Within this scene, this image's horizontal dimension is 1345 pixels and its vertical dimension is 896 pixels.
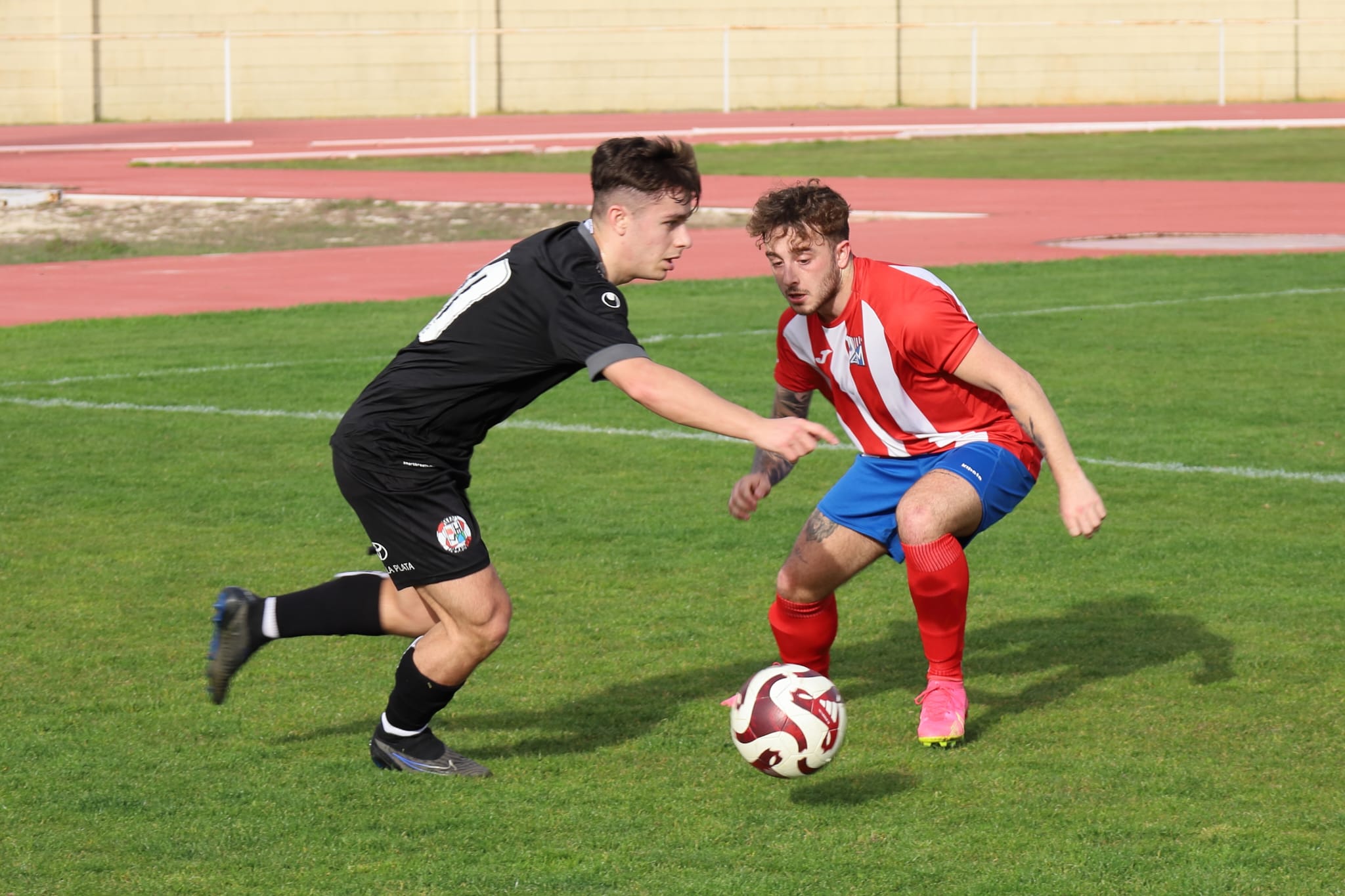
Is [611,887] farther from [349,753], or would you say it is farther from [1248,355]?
[1248,355]

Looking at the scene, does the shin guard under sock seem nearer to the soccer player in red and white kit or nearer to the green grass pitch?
the green grass pitch

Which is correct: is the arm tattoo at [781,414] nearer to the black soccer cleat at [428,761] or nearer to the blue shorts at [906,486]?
the blue shorts at [906,486]

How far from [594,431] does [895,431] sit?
4793 mm

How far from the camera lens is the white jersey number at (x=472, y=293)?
4551mm

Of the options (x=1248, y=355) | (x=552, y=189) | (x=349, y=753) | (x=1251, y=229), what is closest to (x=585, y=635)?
(x=349, y=753)

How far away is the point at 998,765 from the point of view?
4.88 m

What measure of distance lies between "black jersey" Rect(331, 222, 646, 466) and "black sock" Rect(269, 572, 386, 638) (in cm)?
50

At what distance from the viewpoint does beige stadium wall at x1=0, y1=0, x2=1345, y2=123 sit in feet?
144

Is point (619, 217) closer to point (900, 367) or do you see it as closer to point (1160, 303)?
point (900, 367)

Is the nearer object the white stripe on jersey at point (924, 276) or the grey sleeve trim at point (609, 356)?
the grey sleeve trim at point (609, 356)

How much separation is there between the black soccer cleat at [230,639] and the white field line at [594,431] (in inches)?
157

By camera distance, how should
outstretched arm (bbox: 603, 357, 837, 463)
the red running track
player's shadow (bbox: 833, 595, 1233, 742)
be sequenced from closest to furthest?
1. outstretched arm (bbox: 603, 357, 837, 463)
2. player's shadow (bbox: 833, 595, 1233, 742)
3. the red running track

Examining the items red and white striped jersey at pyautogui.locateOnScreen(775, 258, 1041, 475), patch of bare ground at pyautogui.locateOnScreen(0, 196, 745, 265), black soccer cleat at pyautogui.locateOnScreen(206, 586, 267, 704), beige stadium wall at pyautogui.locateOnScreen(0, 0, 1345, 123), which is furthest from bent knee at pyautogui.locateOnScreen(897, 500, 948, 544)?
beige stadium wall at pyautogui.locateOnScreen(0, 0, 1345, 123)

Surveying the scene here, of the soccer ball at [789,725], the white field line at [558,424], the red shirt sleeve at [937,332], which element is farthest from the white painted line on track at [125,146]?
the soccer ball at [789,725]
